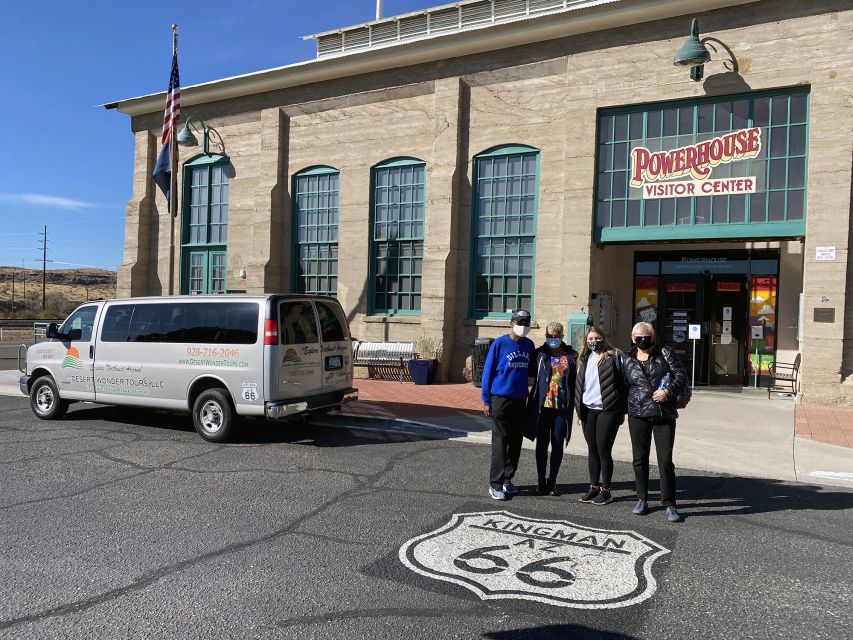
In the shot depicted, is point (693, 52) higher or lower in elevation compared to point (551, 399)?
higher

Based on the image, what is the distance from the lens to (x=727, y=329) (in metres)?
13.9

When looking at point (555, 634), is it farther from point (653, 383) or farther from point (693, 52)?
point (693, 52)

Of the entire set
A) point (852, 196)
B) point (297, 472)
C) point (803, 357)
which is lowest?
point (297, 472)

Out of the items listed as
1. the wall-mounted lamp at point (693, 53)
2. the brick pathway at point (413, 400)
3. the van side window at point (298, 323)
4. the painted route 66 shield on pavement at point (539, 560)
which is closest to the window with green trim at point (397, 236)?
the brick pathway at point (413, 400)

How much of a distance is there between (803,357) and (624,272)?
439cm

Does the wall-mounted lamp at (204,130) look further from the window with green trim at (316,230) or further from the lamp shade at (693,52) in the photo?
the lamp shade at (693,52)

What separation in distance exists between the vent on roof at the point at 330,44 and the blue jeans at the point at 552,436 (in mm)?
16372

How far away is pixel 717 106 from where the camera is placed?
1279cm

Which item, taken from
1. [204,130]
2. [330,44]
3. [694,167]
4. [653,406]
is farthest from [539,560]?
[330,44]

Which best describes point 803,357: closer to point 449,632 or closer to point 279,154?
point 449,632

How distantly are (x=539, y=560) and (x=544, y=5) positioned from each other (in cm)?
1570

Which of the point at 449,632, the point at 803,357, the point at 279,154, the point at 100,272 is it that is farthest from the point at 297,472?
the point at 100,272

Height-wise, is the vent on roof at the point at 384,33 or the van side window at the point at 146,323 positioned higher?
the vent on roof at the point at 384,33

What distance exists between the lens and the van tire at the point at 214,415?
828 cm
